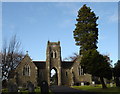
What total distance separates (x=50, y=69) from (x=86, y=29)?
53.8 feet

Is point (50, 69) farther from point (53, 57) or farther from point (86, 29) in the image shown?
point (86, 29)

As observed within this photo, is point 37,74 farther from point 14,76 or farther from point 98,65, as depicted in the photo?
point 98,65

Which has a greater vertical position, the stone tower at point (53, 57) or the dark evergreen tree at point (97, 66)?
the stone tower at point (53, 57)

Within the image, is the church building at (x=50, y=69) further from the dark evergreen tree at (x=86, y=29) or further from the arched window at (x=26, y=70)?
the dark evergreen tree at (x=86, y=29)

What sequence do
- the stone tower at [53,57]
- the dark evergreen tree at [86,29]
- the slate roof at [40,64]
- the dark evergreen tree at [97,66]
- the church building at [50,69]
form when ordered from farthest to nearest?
the slate roof at [40,64] → the stone tower at [53,57] → the church building at [50,69] → the dark evergreen tree at [86,29] → the dark evergreen tree at [97,66]

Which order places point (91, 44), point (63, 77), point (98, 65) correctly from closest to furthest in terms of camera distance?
point (98, 65) < point (91, 44) < point (63, 77)

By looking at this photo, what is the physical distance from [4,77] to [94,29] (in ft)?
72.2

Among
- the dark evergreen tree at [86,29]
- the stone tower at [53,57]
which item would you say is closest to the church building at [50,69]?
the stone tower at [53,57]

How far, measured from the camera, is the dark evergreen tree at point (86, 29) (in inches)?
1741

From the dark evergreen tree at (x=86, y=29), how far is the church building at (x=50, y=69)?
10.00m

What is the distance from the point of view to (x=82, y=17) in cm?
4662


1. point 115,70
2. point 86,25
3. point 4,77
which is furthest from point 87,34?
point 4,77

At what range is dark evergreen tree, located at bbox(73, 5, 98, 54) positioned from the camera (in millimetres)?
44219

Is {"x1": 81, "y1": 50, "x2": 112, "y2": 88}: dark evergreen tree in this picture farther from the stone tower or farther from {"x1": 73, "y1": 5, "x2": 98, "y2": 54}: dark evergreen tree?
the stone tower
